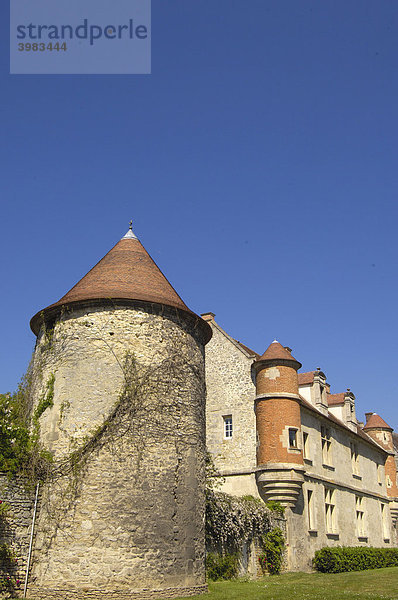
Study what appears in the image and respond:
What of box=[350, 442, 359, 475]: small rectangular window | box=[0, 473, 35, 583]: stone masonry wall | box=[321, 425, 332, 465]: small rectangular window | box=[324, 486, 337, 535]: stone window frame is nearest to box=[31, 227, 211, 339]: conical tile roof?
box=[0, 473, 35, 583]: stone masonry wall

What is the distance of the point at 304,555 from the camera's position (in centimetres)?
2155

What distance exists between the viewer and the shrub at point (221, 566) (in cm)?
1627

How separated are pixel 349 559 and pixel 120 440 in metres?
14.5

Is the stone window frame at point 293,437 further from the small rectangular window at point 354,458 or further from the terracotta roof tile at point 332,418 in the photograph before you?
the small rectangular window at point 354,458

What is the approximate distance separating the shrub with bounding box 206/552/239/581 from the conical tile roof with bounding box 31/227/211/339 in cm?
738

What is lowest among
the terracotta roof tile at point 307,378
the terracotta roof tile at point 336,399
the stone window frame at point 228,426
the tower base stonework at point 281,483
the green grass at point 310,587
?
the green grass at point 310,587

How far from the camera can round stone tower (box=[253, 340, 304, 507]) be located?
68.1 feet

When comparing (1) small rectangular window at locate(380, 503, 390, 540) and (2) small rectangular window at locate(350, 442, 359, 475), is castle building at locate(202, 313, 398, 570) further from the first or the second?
(1) small rectangular window at locate(380, 503, 390, 540)

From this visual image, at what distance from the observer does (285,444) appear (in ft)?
69.3

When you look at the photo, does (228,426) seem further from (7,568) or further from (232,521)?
(7,568)

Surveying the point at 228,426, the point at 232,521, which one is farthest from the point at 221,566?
the point at 228,426

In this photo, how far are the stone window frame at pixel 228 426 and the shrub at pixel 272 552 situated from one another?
4.23 meters

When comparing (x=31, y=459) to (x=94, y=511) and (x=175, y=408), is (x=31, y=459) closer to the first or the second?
(x=94, y=511)

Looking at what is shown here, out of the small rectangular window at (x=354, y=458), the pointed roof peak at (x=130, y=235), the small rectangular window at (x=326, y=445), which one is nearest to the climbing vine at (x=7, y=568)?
the pointed roof peak at (x=130, y=235)
